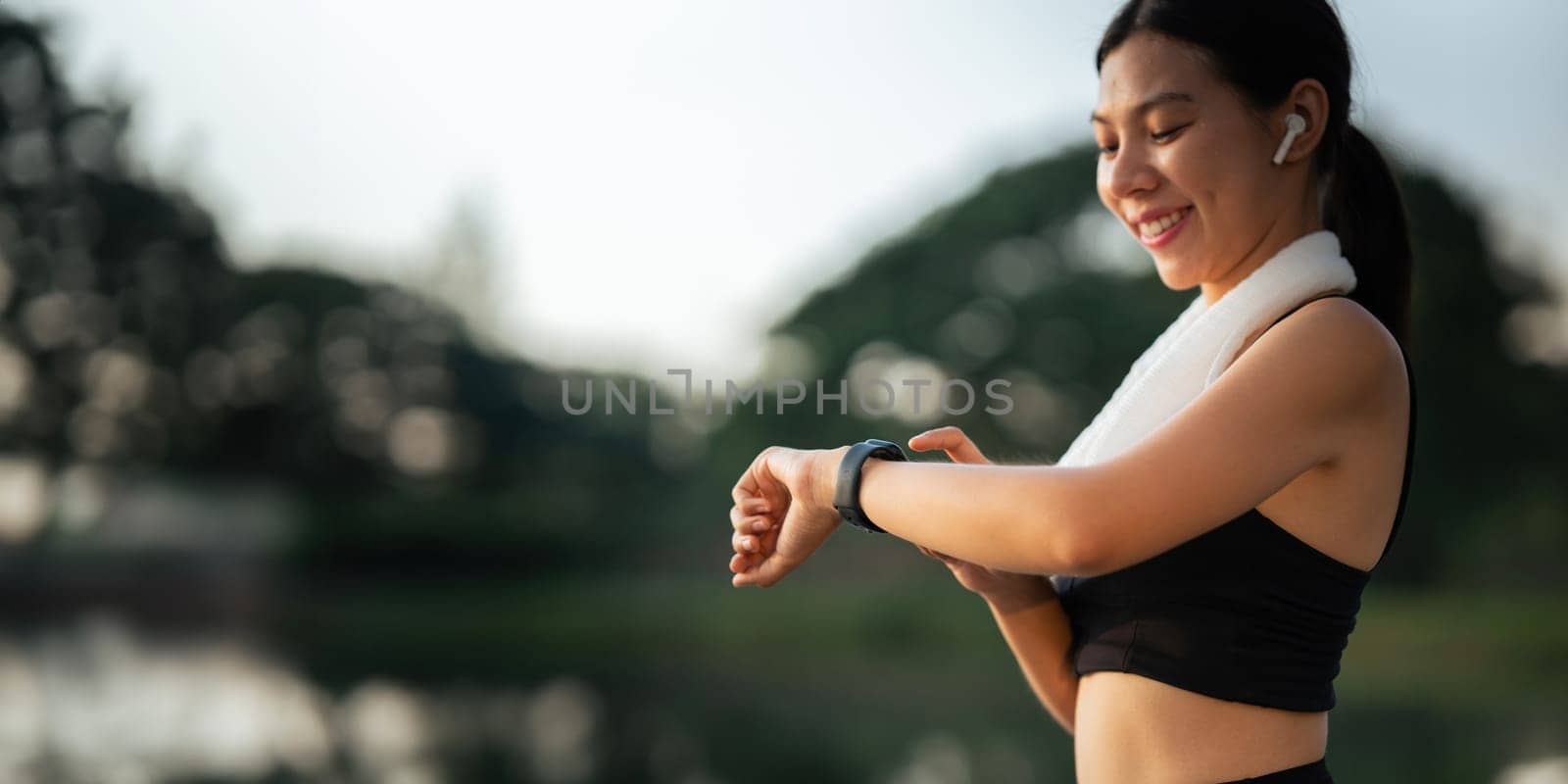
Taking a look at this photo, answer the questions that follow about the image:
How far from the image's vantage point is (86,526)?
50.4 ft

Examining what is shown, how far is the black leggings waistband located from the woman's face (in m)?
0.37

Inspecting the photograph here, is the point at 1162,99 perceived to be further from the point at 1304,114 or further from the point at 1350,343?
the point at 1350,343

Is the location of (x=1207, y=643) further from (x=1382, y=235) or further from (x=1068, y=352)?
(x=1068, y=352)

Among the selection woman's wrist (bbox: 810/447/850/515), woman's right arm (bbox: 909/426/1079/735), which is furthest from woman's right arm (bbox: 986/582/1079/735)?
woman's wrist (bbox: 810/447/850/515)

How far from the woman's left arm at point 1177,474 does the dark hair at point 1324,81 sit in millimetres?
197

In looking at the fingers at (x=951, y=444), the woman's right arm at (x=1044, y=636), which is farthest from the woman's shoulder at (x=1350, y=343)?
the woman's right arm at (x=1044, y=636)

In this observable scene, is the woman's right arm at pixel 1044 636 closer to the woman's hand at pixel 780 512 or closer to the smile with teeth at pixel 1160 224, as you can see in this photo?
the woman's hand at pixel 780 512

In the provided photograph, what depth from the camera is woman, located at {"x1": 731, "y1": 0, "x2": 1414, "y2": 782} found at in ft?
2.93

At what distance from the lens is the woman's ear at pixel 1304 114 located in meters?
1.07

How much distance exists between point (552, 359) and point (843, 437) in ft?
20.3

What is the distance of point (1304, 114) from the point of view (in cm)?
108

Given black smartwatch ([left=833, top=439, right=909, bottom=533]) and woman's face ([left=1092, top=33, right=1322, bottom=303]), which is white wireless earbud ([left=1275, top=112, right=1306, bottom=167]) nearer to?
woman's face ([left=1092, top=33, right=1322, bottom=303])

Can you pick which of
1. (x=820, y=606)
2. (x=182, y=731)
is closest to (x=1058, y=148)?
(x=820, y=606)

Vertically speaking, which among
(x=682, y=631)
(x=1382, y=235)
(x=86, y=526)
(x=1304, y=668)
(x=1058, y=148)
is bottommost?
(x=682, y=631)
